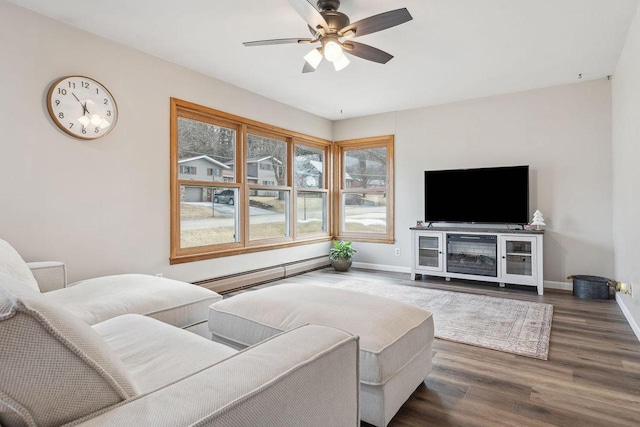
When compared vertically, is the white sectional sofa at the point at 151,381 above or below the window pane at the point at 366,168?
below

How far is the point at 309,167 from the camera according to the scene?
19.2 feet

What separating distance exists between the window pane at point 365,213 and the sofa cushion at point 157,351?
4.53 metres

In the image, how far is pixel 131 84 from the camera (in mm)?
3326

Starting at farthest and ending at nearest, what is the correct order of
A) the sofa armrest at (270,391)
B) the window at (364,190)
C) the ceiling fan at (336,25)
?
the window at (364,190) → the ceiling fan at (336,25) → the sofa armrest at (270,391)

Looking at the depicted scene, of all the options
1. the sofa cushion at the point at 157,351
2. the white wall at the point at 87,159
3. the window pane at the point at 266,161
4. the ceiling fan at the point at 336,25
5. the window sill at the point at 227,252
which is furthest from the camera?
the window pane at the point at 266,161

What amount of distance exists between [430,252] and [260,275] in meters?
2.39

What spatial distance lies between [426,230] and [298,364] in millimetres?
4229

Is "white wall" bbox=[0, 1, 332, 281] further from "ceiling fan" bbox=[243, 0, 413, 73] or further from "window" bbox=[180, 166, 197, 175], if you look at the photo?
"ceiling fan" bbox=[243, 0, 413, 73]

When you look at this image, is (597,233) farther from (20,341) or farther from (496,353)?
(20,341)

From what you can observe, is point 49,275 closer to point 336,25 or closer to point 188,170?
point 188,170

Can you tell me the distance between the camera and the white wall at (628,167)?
108 inches

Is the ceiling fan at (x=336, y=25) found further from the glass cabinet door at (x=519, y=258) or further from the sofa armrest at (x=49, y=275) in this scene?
the glass cabinet door at (x=519, y=258)

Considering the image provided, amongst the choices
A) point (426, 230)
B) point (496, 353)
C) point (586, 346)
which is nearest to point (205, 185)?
point (426, 230)

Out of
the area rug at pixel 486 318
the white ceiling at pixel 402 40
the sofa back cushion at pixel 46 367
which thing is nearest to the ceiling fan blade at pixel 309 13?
the white ceiling at pixel 402 40
